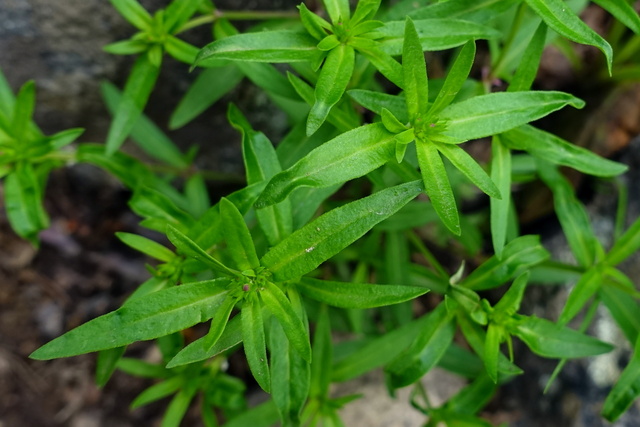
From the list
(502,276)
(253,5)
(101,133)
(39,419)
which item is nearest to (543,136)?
(502,276)

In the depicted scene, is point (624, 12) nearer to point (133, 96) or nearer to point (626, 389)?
point (626, 389)

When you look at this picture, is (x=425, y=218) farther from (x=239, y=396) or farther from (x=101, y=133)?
(x=101, y=133)

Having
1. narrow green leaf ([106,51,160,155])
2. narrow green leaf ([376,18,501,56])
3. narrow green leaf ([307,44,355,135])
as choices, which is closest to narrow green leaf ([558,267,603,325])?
narrow green leaf ([376,18,501,56])

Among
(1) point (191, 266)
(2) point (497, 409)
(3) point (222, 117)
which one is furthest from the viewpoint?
(2) point (497, 409)

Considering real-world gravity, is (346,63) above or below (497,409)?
above

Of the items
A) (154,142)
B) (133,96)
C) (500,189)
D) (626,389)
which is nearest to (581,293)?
(626,389)

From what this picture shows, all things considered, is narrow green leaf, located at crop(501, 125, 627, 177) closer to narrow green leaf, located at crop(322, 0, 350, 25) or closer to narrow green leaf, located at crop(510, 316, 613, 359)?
narrow green leaf, located at crop(510, 316, 613, 359)
